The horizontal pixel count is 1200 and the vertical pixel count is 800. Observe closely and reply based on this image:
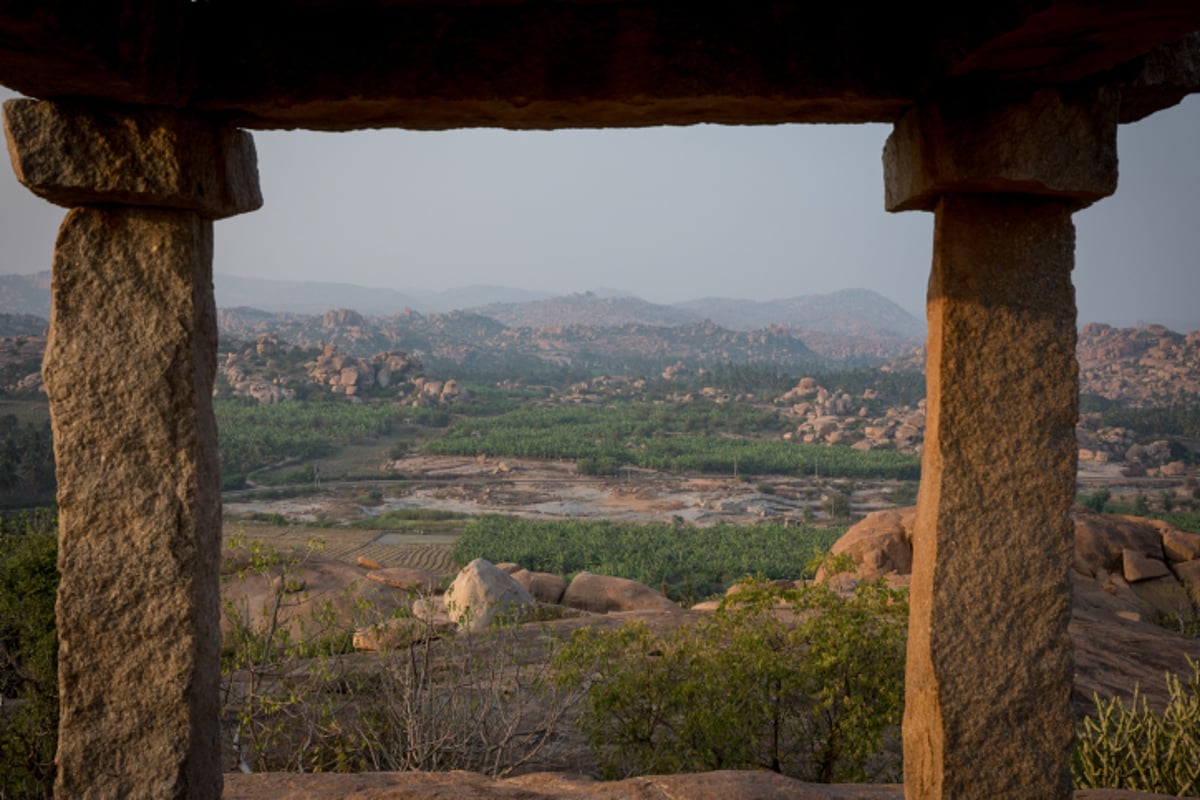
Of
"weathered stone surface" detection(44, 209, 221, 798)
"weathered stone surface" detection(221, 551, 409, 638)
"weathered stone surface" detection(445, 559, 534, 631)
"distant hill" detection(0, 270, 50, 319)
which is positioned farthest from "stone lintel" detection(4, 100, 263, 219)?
"distant hill" detection(0, 270, 50, 319)

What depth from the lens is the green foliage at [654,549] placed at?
27016mm

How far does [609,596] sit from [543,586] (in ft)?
4.62

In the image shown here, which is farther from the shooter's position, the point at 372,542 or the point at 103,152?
the point at 372,542

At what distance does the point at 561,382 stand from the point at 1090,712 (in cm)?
8636

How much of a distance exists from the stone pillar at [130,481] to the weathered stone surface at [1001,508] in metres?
2.70

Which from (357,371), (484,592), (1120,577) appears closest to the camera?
(484,592)

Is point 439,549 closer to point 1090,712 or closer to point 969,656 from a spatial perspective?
point 1090,712

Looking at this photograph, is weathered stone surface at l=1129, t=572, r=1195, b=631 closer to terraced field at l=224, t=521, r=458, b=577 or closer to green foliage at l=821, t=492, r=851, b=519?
terraced field at l=224, t=521, r=458, b=577

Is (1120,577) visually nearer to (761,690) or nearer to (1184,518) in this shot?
(761,690)

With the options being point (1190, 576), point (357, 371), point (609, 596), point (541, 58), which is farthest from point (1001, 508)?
point (357, 371)

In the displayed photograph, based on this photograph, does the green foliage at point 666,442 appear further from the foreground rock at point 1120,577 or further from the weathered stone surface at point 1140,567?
the weathered stone surface at point 1140,567

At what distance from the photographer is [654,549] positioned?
30906 mm

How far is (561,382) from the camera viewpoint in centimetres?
9394

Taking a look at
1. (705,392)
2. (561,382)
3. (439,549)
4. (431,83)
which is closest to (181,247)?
(431,83)
